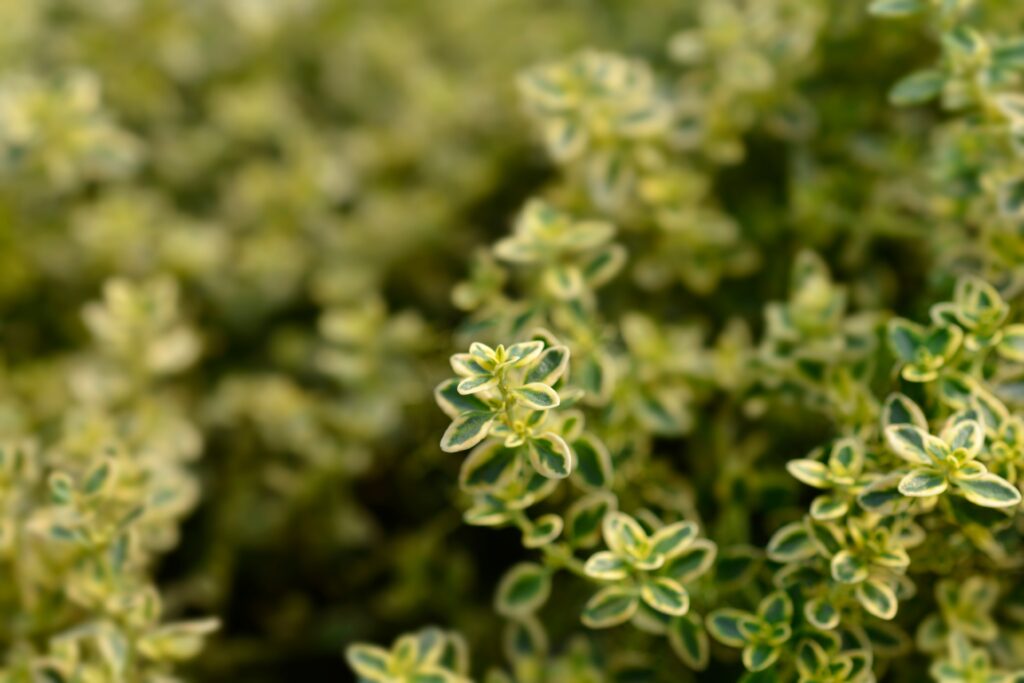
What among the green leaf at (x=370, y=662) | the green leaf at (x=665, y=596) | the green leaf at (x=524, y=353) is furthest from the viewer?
the green leaf at (x=370, y=662)

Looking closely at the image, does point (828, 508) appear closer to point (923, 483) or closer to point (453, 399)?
point (923, 483)

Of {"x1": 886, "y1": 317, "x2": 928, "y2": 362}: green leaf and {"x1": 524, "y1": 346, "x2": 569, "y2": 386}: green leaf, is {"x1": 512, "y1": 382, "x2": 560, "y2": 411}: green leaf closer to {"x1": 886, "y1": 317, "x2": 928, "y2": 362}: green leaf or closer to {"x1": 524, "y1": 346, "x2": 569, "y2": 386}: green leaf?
{"x1": 524, "y1": 346, "x2": 569, "y2": 386}: green leaf

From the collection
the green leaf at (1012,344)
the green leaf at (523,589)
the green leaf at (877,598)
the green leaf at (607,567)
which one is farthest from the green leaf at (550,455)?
the green leaf at (1012,344)

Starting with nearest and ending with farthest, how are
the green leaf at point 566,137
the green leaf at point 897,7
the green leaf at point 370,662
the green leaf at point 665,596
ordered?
the green leaf at point 665,596
the green leaf at point 370,662
the green leaf at point 897,7
the green leaf at point 566,137

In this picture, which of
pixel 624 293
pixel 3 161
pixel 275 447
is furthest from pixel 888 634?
pixel 3 161

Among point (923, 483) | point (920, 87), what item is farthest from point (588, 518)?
point (920, 87)

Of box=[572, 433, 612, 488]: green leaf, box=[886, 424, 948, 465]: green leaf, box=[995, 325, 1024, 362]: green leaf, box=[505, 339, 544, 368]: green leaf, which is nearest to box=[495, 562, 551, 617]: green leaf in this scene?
box=[572, 433, 612, 488]: green leaf

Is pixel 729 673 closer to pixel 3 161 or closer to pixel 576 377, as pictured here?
pixel 576 377

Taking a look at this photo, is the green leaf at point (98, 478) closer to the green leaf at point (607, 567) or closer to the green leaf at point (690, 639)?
the green leaf at point (607, 567)
